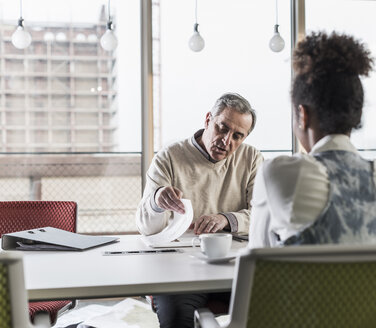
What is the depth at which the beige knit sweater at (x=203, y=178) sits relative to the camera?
7.40 ft

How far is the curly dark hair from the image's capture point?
1.15 meters

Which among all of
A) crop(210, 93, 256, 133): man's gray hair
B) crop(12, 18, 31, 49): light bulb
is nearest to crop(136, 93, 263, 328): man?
crop(210, 93, 256, 133): man's gray hair

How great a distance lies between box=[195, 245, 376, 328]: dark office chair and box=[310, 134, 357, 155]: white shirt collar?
34 centimetres

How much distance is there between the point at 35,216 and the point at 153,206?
23.2 inches

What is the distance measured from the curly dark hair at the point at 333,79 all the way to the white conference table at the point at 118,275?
1.59 feet

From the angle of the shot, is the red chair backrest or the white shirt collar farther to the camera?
the red chair backrest

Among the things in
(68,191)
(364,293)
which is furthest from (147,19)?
(364,293)

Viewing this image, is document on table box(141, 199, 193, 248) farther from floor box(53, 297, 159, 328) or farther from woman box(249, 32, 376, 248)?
floor box(53, 297, 159, 328)

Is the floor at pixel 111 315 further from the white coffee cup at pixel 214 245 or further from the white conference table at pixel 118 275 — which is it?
the white coffee cup at pixel 214 245

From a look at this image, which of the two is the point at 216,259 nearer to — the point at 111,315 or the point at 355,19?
the point at 111,315

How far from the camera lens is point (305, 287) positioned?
89 centimetres

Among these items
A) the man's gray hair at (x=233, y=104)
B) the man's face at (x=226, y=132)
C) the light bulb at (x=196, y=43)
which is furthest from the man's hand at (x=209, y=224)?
the light bulb at (x=196, y=43)

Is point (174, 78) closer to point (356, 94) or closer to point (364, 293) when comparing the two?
point (356, 94)

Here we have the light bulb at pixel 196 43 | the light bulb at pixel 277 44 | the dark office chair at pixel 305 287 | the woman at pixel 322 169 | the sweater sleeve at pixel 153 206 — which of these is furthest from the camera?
the light bulb at pixel 277 44
